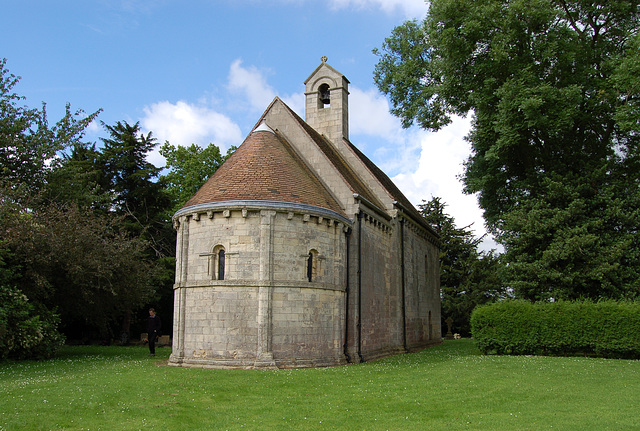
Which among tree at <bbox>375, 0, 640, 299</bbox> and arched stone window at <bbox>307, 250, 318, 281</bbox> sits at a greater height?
tree at <bbox>375, 0, 640, 299</bbox>

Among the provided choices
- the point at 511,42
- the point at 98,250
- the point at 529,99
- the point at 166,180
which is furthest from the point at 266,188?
the point at 166,180

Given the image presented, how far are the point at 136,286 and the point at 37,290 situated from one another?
4.12 meters

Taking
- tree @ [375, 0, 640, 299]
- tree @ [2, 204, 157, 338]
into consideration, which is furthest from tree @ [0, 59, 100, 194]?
tree @ [375, 0, 640, 299]

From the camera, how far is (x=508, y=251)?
2394 cm

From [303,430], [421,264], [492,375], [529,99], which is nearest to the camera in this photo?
[303,430]

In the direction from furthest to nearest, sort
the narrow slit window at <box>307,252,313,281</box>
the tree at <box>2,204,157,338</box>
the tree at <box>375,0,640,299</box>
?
the tree at <box>375,0,640,299</box> < the tree at <box>2,204,157,338</box> < the narrow slit window at <box>307,252,313,281</box>

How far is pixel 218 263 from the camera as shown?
57.1ft

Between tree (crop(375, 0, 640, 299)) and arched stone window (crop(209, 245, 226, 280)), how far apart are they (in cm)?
1209

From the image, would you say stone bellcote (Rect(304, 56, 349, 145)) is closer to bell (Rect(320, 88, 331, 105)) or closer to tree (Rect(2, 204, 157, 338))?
bell (Rect(320, 88, 331, 105))

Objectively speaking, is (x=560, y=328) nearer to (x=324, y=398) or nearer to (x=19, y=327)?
(x=324, y=398)

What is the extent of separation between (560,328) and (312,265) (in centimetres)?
1005

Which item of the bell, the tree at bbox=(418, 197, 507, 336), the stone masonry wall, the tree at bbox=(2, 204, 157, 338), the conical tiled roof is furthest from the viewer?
the tree at bbox=(418, 197, 507, 336)

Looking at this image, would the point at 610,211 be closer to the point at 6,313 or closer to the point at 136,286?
the point at 136,286

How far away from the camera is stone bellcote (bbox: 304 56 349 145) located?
86.0ft
